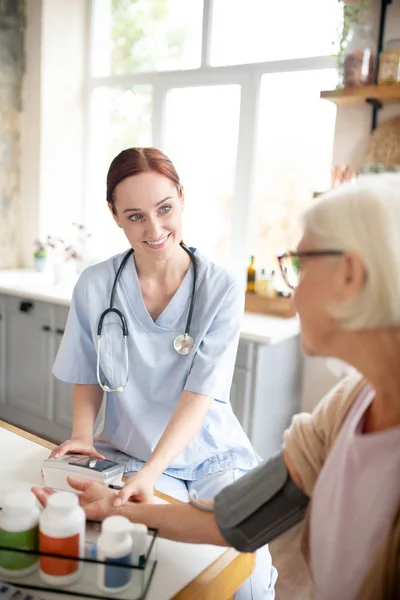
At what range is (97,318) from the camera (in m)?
1.47

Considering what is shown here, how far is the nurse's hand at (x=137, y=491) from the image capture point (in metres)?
0.99

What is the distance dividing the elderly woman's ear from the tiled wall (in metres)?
3.36

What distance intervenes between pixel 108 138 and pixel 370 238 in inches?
137

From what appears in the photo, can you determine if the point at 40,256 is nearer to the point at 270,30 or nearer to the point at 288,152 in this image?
the point at 288,152

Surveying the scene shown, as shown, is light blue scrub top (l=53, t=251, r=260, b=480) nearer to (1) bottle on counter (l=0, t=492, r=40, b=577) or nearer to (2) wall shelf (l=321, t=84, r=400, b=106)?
(1) bottle on counter (l=0, t=492, r=40, b=577)

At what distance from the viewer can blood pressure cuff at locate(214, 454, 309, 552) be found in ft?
2.98

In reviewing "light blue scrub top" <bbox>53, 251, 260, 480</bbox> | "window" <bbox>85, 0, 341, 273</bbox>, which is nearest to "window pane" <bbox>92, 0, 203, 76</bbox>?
"window" <bbox>85, 0, 341, 273</bbox>

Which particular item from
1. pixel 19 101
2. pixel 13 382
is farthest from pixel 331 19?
pixel 13 382

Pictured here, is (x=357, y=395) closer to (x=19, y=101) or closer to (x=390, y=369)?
(x=390, y=369)

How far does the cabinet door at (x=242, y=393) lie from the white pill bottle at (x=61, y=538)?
5.37 ft

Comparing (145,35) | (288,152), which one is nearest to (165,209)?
(288,152)

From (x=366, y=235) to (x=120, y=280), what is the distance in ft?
2.97

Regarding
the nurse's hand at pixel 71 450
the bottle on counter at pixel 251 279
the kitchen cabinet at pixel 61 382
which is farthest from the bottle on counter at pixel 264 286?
the nurse's hand at pixel 71 450

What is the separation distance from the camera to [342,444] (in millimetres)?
838
